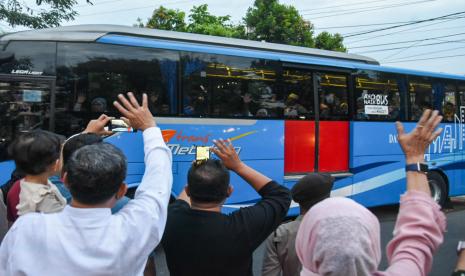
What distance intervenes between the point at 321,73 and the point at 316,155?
1.50 metres

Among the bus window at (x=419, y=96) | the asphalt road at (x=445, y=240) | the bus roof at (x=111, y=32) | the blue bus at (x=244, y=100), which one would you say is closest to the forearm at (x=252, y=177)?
the asphalt road at (x=445, y=240)

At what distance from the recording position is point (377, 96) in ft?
31.5

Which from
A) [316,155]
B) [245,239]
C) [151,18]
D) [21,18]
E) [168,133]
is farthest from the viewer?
[151,18]

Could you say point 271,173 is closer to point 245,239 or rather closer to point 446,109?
point 446,109

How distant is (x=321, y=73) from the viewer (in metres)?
9.06

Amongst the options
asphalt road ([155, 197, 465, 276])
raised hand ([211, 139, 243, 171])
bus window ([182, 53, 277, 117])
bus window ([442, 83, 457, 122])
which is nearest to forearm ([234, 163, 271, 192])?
raised hand ([211, 139, 243, 171])

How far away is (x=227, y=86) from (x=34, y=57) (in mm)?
2851

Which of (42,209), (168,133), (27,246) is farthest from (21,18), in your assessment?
(27,246)

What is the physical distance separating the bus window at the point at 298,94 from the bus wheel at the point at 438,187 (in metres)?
3.73

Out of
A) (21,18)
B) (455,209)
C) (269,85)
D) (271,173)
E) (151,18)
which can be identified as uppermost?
(151,18)

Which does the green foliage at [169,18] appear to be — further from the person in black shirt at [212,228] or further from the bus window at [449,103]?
the person in black shirt at [212,228]

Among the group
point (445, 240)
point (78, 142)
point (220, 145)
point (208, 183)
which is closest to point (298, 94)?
point (445, 240)

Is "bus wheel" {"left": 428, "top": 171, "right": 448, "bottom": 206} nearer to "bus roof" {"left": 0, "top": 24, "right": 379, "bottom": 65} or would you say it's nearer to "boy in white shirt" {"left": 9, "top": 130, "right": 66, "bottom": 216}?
"bus roof" {"left": 0, "top": 24, "right": 379, "bottom": 65}

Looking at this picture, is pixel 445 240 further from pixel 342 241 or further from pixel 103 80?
pixel 342 241
